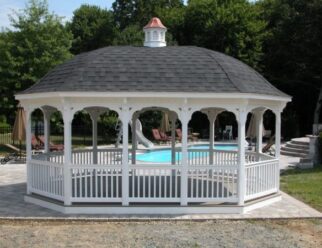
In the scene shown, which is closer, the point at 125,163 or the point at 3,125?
the point at 125,163

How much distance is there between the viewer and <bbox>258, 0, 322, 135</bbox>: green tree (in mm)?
32375

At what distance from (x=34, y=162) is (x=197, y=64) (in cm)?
503

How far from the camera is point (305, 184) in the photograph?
50.7ft

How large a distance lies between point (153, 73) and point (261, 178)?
158 inches

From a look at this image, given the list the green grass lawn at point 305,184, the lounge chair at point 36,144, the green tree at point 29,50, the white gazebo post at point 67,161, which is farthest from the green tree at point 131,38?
the white gazebo post at point 67,161

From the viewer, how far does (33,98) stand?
38.5 ft

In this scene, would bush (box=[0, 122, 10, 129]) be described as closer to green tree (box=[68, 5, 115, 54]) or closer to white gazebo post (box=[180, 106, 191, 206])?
green tree (box=[68, 5, 115, 54])

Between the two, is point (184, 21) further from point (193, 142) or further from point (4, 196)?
point (4, 196)

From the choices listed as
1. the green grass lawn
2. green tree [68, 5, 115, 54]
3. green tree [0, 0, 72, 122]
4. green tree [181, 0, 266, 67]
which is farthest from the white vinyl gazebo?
green tree [68, 5, 115, 54]

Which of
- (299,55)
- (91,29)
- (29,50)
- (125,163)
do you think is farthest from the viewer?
(91,29)

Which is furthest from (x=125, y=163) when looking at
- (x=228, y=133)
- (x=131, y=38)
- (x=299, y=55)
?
(x=299, y=55)

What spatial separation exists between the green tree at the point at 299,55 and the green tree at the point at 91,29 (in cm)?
1517

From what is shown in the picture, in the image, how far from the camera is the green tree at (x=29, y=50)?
26.1 metres

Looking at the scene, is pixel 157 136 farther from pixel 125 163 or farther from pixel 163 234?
pixel 163 234
